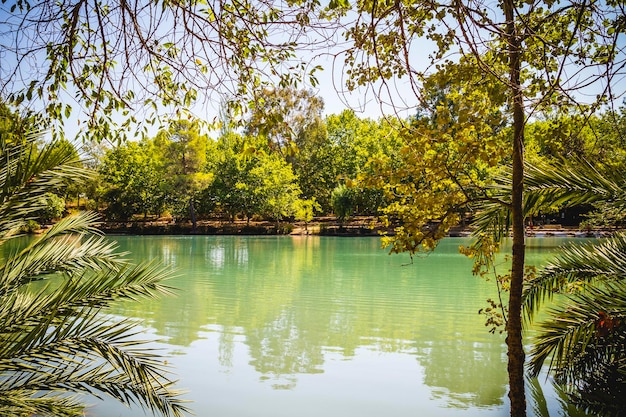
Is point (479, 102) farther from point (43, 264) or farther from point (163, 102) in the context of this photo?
point (43, 264)

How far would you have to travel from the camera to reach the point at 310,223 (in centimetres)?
4722

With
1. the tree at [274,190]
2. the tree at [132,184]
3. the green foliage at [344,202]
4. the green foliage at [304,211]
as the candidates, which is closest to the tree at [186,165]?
the tree at [132,184]

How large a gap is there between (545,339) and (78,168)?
4555 millimetres

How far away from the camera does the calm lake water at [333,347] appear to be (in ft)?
20.5

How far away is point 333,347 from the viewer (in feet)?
28.3

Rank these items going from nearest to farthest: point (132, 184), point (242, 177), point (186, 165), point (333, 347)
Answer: point (333, 347) → point (186, 165) → point (242, 177) → point (132, 184)

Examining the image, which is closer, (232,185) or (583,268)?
(583,268)

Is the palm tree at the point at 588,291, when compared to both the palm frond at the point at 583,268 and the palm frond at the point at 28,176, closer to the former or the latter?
the palm frond at the point at 583,268

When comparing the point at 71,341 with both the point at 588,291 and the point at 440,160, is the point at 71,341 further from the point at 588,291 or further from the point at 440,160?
the point at 588,291

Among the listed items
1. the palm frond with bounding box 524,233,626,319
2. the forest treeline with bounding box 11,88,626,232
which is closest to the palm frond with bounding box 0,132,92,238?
the palm frond with bounding box 524,233,626,319

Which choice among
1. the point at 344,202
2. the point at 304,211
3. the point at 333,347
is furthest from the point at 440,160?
the point at 304,211

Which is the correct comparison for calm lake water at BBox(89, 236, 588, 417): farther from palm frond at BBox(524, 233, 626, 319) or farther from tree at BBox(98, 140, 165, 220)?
tree at BBox(98, 140, 165, 220)

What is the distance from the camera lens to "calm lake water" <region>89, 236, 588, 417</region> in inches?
246

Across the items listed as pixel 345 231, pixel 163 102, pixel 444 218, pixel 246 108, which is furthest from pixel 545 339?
pixel 345 231
